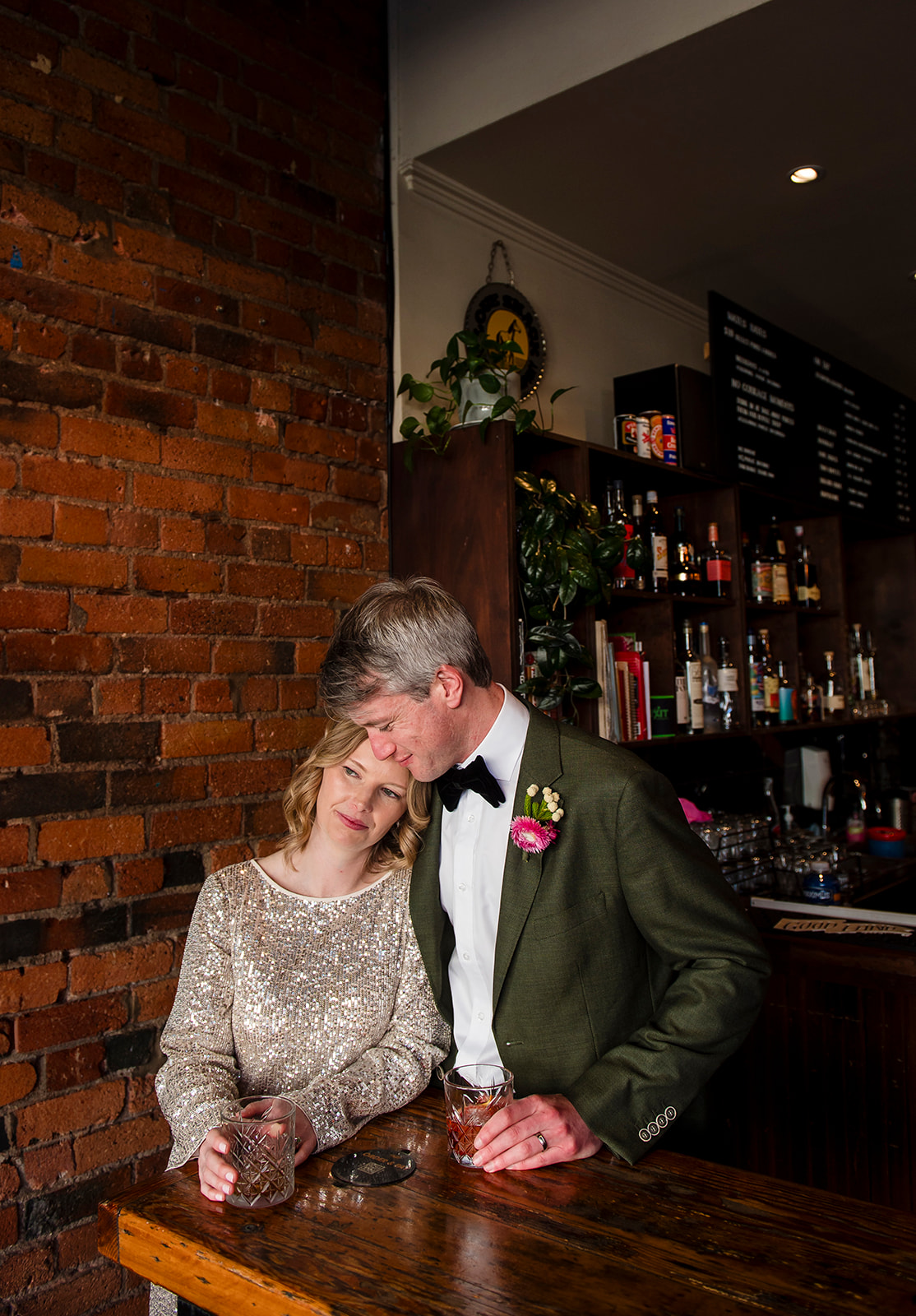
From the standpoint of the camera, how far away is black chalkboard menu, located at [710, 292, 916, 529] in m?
3.64

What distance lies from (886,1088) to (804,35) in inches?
103

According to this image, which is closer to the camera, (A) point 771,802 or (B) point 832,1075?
(B) point 832,1075

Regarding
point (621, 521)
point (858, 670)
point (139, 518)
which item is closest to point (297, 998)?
point (139, 518)

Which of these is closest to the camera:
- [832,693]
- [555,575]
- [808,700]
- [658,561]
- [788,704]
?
[555,575]

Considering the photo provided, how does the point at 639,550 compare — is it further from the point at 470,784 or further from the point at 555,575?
the point at 470,784

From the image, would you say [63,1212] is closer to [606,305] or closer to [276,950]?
[276,950]

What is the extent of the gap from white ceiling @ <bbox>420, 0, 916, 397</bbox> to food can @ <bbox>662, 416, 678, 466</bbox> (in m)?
0.70

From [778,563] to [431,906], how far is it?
273 cm

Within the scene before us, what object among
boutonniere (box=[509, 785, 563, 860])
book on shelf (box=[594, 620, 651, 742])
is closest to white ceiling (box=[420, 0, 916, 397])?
book on shelf (box=[594, 620, 651, 742])

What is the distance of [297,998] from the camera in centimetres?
186

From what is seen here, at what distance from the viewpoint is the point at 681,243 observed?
3.69 m

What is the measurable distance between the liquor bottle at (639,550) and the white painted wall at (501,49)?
1262 mm

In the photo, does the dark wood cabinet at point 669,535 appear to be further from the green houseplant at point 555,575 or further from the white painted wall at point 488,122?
the white painted wall at point 488,122

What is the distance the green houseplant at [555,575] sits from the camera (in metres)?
2.74
